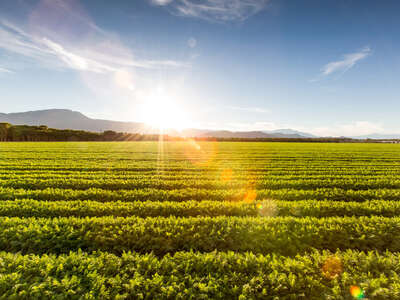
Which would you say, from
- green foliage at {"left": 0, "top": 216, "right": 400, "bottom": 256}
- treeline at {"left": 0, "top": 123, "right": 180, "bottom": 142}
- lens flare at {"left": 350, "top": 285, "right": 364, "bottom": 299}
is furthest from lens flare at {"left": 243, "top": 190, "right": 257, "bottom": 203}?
treeline at {"left": 0, "top": 123, "right": 180, "bottom": 142}

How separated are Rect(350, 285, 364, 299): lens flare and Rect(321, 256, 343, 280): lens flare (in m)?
0.29

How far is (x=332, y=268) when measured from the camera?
3758mm

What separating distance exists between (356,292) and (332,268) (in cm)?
62

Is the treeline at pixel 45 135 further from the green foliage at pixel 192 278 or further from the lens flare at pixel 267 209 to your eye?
the green foliage at pixel 192 278

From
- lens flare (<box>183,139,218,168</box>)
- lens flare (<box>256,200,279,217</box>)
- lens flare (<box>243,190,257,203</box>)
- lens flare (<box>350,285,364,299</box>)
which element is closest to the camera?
lens flare (<box>350,285,364,299</box>)

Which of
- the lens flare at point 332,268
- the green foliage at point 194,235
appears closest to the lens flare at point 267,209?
the green foliage at point 194,235

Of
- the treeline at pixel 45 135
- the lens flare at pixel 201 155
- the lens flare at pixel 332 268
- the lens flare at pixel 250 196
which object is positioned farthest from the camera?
the treeline at pixel 45 135

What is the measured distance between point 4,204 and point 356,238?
36.5 ft

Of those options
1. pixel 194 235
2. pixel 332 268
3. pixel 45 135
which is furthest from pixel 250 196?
pixel 45 135

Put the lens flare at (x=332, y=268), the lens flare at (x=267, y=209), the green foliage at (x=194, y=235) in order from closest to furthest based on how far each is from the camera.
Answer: the lens flare at (x=332, y=268) → the green foliage at (x=194, y=235) → the lens flare at (x=267, y=209)

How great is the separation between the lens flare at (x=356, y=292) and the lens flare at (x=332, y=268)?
29cm

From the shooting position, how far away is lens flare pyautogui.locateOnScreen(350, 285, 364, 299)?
3070 mm

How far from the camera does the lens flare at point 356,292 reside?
3.07m

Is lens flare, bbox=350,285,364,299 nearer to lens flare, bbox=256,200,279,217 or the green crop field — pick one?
the green crop field
